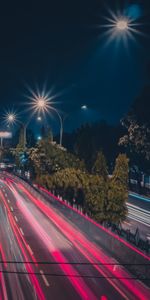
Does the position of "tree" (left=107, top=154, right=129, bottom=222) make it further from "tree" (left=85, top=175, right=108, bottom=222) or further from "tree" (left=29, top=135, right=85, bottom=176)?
"tree" (left=29, top=135, right=85, bottom=176)

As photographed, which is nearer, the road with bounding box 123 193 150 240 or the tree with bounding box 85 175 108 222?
the tree with bounding box 85 175 108 222

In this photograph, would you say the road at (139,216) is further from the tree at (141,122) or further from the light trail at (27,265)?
the light trail at (27,265)

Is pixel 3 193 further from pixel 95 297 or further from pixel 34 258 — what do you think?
pixel 95 297

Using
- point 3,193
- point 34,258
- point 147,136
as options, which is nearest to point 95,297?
point 34,258

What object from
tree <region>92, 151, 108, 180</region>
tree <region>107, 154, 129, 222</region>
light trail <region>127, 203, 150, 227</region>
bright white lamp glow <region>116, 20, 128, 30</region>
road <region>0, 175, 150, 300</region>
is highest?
bright white lamp glow <region>116, 20, 128, 30</region>

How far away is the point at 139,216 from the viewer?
154 ft

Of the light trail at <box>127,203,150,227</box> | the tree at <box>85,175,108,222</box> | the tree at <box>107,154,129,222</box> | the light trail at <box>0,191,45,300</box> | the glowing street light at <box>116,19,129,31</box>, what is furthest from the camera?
the light trail at <box>127,203,150,227</box>

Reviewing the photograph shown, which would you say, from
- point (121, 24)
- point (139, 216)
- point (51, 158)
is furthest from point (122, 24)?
point (51, 158)

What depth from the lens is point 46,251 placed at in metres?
26.9

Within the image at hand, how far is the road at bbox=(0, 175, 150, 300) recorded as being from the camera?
752 inches

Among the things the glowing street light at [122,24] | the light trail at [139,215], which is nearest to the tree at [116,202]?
the light trail at [139,215]

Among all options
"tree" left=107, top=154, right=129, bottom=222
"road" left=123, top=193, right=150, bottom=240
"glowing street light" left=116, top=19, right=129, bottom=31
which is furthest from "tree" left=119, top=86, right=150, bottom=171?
"glowing street light" left=116, top=19, right=129, bottom=31

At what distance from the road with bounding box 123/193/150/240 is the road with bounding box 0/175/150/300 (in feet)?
28.7

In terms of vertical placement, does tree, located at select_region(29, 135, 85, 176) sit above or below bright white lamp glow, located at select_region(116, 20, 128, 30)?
below
